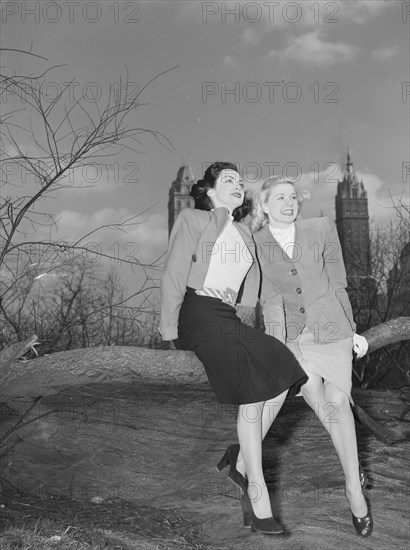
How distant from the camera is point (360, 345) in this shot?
3.56m

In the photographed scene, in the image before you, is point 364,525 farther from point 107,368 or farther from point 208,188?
point 208,188

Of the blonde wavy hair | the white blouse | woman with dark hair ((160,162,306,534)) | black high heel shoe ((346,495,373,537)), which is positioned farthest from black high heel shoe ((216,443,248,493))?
the blonde wavy hair

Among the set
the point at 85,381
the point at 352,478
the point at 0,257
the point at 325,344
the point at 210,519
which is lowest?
the point at 210,519

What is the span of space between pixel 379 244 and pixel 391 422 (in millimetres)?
6946

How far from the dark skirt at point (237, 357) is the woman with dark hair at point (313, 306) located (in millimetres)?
241

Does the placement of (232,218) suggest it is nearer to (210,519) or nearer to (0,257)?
(0,257)

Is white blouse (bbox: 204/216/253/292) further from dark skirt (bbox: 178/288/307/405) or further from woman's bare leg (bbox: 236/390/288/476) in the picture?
woman's bare leg (bbox: 236/390/288/476)

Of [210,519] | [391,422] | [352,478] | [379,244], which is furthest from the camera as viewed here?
[379,244]

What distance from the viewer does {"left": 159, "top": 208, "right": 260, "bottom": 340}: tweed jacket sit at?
10.2 ft

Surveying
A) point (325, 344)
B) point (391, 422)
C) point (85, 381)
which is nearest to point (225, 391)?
point (325, 344)

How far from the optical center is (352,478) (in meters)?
3.33

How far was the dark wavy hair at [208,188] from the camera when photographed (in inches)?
134

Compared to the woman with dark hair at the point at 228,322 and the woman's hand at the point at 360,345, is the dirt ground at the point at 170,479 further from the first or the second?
the woman's hand at the point at 360,345

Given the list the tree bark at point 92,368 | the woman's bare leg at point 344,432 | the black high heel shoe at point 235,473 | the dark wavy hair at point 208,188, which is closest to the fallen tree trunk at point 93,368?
the tree bark at point 92,368
